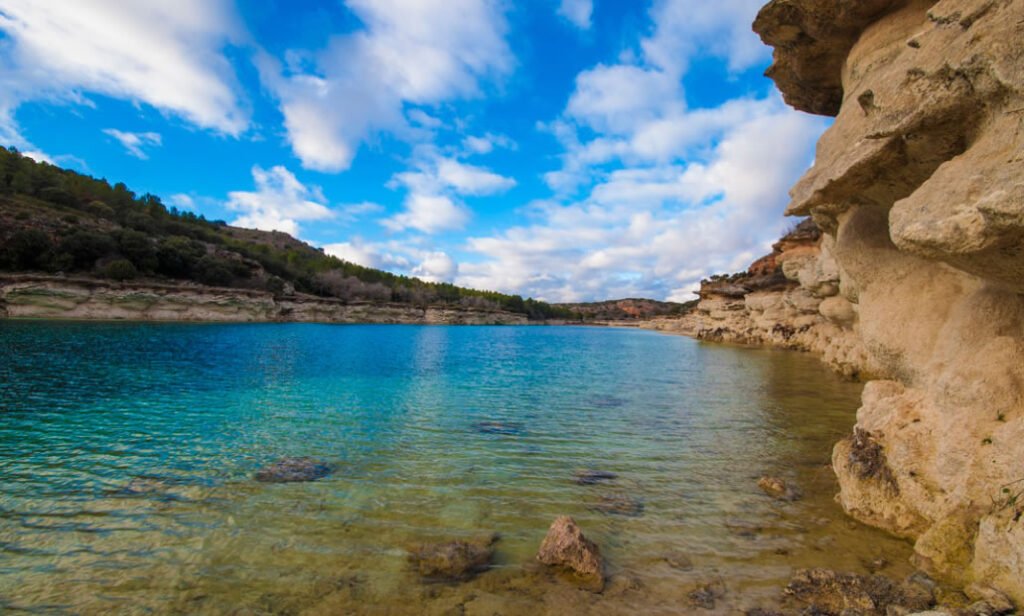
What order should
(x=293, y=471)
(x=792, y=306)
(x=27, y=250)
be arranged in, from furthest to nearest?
(x=27, y=250) < (x=792, y=306) < (x=293, y=471)

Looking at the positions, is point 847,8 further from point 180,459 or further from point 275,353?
point 275,353

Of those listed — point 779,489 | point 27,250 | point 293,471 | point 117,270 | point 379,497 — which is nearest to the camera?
point 379,497

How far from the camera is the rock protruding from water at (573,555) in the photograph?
4.68 metres

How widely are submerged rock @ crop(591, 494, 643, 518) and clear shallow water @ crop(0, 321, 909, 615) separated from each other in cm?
11

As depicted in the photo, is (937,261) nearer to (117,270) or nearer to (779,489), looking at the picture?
(779,489)

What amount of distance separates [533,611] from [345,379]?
17.0 metres

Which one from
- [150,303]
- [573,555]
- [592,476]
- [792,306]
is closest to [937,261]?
[573,555]

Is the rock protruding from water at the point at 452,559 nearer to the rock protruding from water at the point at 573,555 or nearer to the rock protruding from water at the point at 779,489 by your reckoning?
the rock protruding from water at the point at 573,555

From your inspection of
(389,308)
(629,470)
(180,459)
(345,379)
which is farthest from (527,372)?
(389,308)

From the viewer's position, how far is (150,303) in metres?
51.9

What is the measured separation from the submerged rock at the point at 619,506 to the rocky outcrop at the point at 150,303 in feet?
208

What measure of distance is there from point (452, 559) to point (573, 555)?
1.46m

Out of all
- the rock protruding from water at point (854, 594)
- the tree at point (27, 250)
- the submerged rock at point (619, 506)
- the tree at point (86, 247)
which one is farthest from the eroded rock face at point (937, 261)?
the tree at point (86, 247)

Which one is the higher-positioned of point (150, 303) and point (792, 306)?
point (792, 306)
